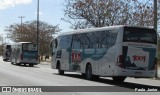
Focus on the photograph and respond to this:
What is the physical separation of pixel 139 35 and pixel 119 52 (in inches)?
52.9

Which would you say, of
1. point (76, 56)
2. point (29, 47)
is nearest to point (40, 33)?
point (29, 47)

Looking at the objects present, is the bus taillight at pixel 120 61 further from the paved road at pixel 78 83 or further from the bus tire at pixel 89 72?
the bus tire at pixel 89 72

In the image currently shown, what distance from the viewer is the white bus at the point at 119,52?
21172 millimetres

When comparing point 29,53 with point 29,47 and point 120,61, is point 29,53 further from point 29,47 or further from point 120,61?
point 120,61

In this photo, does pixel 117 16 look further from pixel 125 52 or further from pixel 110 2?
pixel 125 52

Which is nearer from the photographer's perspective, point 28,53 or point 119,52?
point 119,52

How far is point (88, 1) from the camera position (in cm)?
4766

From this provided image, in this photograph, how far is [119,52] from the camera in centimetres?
2114

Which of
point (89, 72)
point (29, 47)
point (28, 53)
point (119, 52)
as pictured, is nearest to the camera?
point (119, 52)

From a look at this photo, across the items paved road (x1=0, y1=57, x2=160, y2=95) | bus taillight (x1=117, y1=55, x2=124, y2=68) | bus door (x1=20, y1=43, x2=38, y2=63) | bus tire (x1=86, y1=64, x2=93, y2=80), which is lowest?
paved road (x1=0, y1=57, x2=160, y2=95)

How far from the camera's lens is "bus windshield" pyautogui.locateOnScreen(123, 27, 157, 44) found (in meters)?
21.2

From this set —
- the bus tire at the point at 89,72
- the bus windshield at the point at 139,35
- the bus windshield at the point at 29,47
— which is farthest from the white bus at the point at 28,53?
the bus windshield at the point at 139,35

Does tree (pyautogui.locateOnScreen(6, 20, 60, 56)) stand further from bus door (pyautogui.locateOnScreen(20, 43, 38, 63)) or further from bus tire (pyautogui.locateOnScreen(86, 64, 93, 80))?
bus tire (pyautogui.locateOnScreen(86, 64, 93, 80))

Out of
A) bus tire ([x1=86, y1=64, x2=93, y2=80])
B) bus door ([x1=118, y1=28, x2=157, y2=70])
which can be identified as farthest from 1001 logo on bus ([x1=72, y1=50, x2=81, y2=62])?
bus door ([x1=118, y1=28, x2=157, y2=70])
